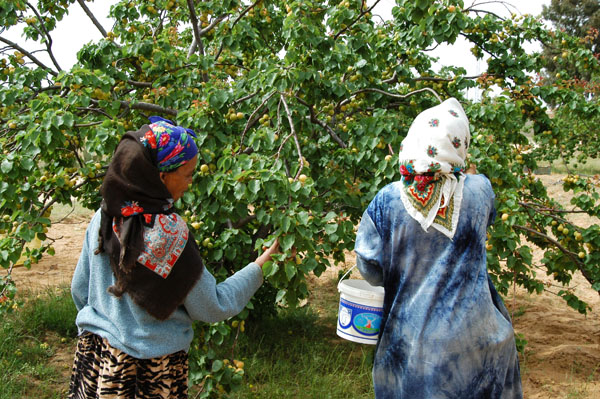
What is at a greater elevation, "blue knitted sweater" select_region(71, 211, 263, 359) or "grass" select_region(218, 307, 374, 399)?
"blue knitted sweater" select_region(71, 211, 263, 359)

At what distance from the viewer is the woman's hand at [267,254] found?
75.6 inches

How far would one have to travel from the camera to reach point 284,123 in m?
3.07

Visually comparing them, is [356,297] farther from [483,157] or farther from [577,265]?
[577,265]

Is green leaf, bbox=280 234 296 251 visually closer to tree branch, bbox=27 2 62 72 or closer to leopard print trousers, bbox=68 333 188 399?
leopard print trousers, bbox=68 333 188 399

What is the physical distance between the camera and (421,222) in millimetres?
1682

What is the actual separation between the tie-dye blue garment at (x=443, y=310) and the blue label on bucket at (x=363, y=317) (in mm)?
101

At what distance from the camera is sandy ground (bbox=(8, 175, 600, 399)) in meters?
3.78

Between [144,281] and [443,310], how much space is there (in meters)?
0.96

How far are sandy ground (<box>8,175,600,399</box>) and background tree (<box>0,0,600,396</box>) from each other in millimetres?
658

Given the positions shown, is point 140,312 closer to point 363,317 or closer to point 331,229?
point 363,317

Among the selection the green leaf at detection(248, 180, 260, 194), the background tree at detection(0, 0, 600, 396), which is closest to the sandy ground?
the background tree at detection(0, 0, 600, 396)

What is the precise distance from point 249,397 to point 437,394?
1.80 metres

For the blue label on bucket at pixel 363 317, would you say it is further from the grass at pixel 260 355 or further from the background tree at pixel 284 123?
the grass at pixel 260 355

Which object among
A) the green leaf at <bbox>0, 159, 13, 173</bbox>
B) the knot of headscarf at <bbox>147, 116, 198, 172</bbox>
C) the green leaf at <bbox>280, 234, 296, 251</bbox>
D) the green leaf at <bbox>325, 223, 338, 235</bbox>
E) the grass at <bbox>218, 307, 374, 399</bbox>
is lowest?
the grass at <bbox>218, 307, 374, 399</bbox>
